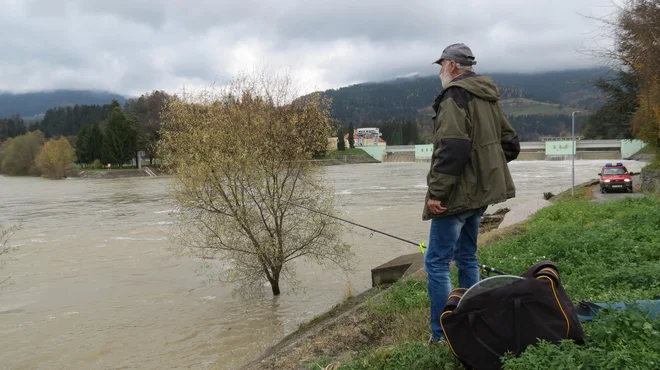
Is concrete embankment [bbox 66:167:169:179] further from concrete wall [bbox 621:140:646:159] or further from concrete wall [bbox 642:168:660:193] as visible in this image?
concrete wall [bbox 621:140:646:159]

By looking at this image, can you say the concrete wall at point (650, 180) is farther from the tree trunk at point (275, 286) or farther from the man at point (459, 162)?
the man at point (459, 162)

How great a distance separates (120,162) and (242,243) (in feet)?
252

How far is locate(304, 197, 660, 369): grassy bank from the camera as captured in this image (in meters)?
2.73

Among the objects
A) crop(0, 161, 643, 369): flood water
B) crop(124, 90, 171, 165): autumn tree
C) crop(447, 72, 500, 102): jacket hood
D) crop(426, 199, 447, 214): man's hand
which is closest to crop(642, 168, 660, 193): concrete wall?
crop(0, 161, 643, 369): flood water

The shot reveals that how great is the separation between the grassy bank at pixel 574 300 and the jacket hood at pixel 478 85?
1.72 meters

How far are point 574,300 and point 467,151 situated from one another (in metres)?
1.71

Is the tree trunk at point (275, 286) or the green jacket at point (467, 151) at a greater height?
the green jacket at point (467, 151)

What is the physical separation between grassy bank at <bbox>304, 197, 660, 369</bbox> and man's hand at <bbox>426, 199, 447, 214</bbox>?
988 millimetres

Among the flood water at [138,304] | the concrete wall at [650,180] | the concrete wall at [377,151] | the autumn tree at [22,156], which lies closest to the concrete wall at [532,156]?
the concrete wall at [377,151]

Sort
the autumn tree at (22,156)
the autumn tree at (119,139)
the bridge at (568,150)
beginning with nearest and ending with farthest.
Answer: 1. the autumn tree at (119,139)
2. the autumn tree at (22,156)
3. the bridge at (568,150)

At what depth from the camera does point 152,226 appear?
23.9 metres

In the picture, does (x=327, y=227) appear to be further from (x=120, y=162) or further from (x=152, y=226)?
(x=120, y=162)

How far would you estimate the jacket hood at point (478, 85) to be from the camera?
3.59 m

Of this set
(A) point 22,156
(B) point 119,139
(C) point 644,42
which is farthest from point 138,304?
(A) point 22,156
